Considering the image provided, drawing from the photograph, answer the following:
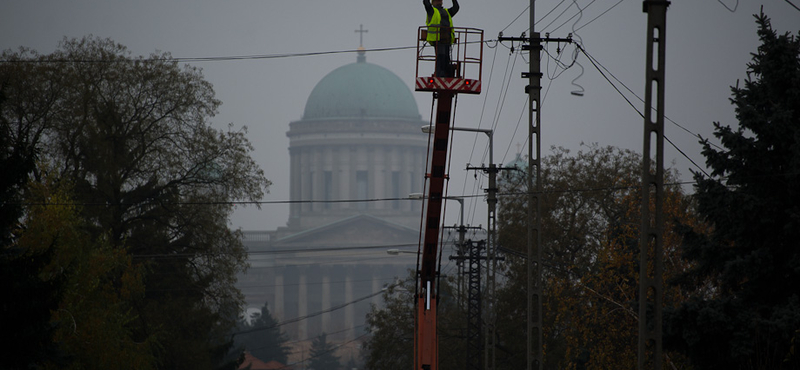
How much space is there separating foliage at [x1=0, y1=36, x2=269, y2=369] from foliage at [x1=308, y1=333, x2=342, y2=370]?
5050 cm

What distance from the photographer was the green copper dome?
17412 cm

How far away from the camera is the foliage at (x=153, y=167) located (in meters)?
37.6

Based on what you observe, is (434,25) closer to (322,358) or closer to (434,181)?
(434,181)

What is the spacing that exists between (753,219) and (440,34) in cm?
663

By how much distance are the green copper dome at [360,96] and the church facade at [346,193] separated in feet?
0.52

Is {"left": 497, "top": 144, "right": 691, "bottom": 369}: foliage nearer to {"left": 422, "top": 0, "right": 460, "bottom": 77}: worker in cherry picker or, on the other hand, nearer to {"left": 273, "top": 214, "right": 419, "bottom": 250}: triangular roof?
{"left": 422, "top": 0, "right": 460, "bottom": 77}: worker in cherry picker

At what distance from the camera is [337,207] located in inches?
6412

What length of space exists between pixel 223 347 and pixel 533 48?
79.2ft

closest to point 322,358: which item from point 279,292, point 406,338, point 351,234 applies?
point 279,292

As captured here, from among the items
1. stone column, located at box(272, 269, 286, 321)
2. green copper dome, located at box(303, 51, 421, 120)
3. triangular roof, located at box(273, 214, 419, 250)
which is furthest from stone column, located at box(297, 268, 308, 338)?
green copper dome, located at box(303, 51, 421, 120)

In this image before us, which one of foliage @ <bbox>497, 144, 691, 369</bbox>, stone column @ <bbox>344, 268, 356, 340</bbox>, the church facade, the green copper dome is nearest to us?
foliage @ <bbox>497, 144, 691, 369</bbox>

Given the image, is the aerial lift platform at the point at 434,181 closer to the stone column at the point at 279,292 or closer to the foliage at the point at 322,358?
the foliage at the point at 322,358

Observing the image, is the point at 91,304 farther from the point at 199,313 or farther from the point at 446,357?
the point at 446,357

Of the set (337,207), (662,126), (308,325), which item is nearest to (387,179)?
(337,207)
